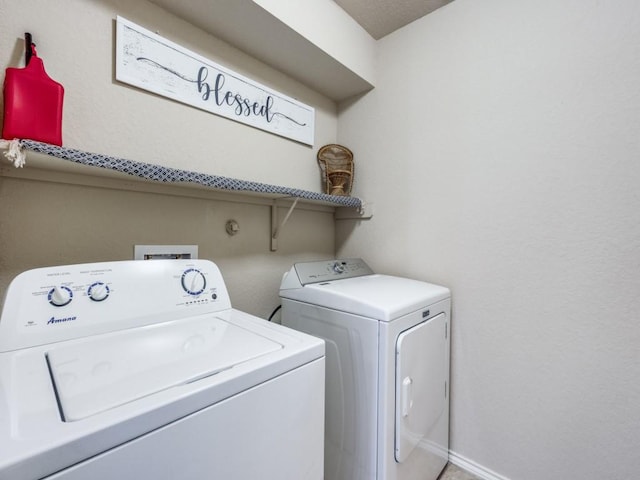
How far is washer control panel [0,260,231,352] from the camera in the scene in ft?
2.62

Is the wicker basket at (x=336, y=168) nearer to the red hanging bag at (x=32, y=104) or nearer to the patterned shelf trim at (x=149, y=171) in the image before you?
the patterned shelf trim at (x=149, y=171)

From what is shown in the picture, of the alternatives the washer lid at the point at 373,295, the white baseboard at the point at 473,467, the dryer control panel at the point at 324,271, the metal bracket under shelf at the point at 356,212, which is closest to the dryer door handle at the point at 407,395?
the washer lid at the point at 373,295

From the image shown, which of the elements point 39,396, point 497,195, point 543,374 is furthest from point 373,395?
point 497,195

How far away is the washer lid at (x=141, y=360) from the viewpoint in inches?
22.0

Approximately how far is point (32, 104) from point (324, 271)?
51.5 inches

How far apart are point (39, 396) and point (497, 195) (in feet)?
5.84

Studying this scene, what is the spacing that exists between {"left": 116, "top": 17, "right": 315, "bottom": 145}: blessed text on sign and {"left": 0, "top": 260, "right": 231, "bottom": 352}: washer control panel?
0.82 meters

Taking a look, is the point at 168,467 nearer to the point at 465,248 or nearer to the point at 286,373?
the point at 286,373

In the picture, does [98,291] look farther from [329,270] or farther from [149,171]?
[329,270]

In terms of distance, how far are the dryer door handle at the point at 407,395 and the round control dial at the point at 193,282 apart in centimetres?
88

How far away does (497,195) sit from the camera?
4.86 feet

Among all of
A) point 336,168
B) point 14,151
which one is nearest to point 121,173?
point 14,151

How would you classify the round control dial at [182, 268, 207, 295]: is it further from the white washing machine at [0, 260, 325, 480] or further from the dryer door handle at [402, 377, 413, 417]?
the dryer door handle at [402, 377, 413, 417]

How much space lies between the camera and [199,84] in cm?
145
